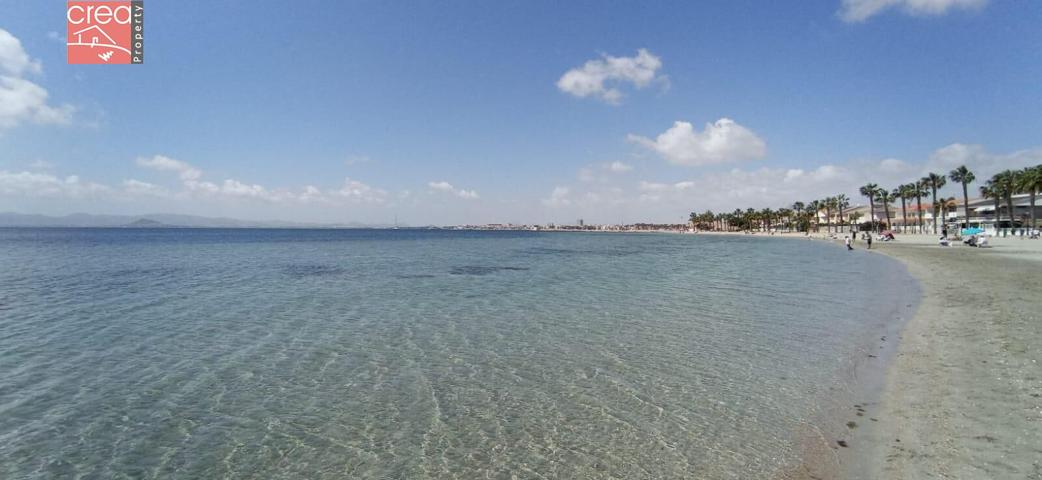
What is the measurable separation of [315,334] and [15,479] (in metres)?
8.30

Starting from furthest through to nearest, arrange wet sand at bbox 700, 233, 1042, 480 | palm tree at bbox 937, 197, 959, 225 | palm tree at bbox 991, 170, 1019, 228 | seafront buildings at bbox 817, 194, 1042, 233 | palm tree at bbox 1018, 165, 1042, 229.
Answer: palm tree at bbox 937, 197, 959, 225
seafront buildings at bbox 817, 194, 1042, 233
palm tree at bbox 991, 170, 1019, 228
palm tree at bbox 1018, 165, 1042, 229
wet sand at bbox 700, 233, 1042, 480

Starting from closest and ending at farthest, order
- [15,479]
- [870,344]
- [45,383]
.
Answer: [15,479] < [45,383] < [870,344]

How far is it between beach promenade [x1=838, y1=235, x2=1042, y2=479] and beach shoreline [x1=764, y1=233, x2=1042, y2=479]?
13 mm

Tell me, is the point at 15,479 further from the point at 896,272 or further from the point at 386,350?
the point at 896,272

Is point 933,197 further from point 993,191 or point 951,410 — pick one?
point 951,410

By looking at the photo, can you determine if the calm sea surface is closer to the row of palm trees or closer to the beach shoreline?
the beach shoreline

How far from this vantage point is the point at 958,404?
787 cm

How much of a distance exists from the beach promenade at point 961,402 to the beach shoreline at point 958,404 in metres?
0.01

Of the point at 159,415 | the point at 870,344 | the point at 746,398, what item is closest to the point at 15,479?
the point at 159,415

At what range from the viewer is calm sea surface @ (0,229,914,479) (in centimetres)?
658

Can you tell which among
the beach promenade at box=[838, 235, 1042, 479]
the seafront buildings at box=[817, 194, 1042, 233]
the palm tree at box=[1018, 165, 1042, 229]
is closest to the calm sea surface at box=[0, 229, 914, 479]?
the beach promenade at box=[838, 235, 1042, 479]

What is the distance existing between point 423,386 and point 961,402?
31.4ft

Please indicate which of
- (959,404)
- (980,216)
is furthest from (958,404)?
(980,216)

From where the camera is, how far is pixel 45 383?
9781 millimetres
